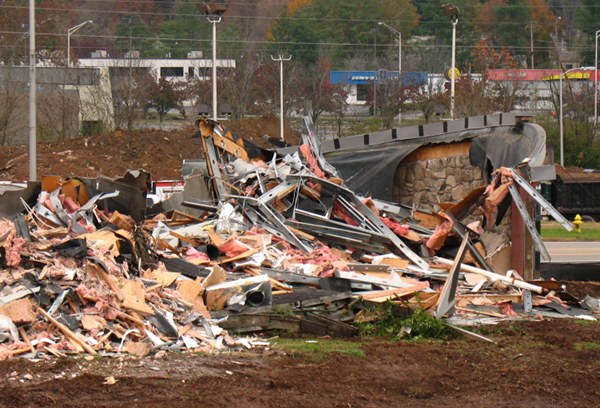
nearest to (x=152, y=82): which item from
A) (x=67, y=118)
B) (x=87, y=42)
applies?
(x=67, y=118)

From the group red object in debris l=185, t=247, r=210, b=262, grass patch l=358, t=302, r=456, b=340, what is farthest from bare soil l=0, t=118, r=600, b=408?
red object in debris l=185, t=247, r=210, b=262

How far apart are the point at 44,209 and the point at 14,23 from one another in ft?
169

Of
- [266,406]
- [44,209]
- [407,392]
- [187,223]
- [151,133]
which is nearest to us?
[266,406]

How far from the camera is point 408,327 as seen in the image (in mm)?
12062

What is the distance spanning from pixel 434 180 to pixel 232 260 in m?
7.36

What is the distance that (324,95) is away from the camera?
54.8 metres

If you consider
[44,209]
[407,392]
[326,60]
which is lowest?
[407,392]

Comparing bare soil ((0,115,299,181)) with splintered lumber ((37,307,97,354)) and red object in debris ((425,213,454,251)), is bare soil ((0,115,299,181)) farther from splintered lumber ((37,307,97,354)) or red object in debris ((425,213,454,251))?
splintered lumber ((37,307,97,354))

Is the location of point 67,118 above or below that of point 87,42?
below

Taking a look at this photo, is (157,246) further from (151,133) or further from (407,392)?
(151,133)

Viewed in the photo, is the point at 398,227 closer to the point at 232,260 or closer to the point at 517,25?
the point at 232,260

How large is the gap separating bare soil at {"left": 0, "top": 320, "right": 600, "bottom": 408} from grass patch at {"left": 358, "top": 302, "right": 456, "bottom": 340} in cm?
60

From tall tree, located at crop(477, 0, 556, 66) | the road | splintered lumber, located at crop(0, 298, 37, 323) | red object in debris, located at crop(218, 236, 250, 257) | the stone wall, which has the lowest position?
the road

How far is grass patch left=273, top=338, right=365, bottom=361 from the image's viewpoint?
1043 cm
